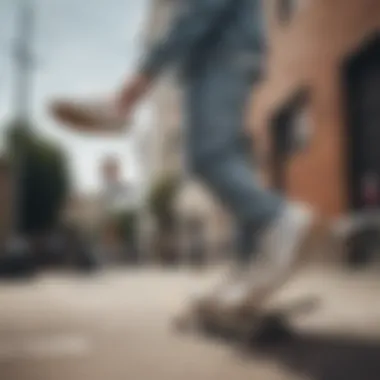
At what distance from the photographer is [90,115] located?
2.25ft

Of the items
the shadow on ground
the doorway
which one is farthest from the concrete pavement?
the doorway

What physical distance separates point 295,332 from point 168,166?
11.9 inches

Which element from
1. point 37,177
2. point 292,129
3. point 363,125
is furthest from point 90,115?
point 363,125

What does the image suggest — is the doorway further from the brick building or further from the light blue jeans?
the light blue jeans

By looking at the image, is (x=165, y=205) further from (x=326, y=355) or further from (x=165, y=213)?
(x=326, y=355)

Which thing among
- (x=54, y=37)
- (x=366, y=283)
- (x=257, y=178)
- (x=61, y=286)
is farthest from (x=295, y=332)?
(x=54, y=37)

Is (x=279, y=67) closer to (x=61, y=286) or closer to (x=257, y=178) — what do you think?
(x=257, y=178)

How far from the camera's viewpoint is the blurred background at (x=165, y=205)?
0.69 metres

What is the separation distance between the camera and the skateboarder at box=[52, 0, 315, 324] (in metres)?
0.69

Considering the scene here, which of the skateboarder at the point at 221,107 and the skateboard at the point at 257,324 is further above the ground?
the skateboarder at the point at 221,107

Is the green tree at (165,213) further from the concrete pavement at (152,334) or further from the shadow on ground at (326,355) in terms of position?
the shadow on ground at (326,355)

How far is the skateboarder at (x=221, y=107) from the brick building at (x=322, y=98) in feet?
0.09

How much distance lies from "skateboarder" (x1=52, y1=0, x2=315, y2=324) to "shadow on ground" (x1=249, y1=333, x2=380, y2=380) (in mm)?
96

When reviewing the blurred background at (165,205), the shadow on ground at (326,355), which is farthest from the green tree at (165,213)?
the shadow on ground at (326,355)
